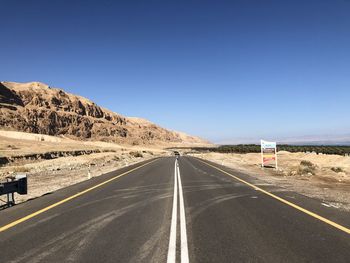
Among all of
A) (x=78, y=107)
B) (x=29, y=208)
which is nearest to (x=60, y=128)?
(x=78, y=107)

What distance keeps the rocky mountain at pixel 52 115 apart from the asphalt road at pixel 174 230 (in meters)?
124

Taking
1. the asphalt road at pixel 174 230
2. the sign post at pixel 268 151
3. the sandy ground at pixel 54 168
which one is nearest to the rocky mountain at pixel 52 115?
the sandy ground at pixel 54 168

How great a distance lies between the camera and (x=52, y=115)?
497ft

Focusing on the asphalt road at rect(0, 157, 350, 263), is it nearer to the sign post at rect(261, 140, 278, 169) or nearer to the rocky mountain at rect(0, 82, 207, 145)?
the sign post at rect(261, 140, 278, 169)

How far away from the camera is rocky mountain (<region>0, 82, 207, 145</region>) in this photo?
137m

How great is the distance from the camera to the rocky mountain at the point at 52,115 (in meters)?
137

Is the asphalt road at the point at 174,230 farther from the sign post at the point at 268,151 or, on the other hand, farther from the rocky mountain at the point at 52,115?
the rocky mountain at the point at 52,115

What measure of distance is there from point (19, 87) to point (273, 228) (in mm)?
181888

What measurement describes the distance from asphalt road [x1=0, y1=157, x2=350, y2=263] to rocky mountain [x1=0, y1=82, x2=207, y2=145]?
407ft

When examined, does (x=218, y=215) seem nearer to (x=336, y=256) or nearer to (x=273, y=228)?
(x=273, y=228)

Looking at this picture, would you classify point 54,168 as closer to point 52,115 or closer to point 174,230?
point 174,230

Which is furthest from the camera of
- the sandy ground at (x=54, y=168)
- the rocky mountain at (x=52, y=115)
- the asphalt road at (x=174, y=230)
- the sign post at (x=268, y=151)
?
the rocky mountain at (x=52, y=115)

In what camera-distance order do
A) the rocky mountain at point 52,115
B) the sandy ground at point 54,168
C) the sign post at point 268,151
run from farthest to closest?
the rocky mountain at point 52,115 → the sign post at point 268,151 → the sandy ground at point 54,168

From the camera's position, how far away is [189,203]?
12.3 m
